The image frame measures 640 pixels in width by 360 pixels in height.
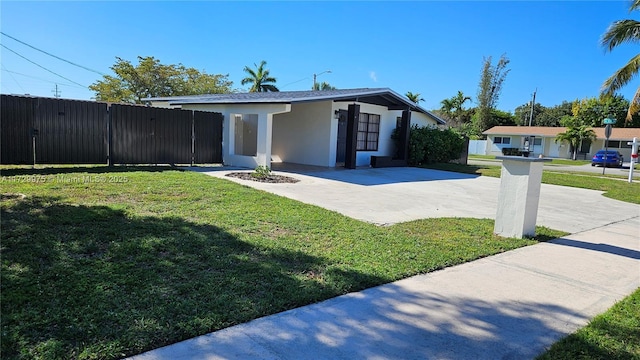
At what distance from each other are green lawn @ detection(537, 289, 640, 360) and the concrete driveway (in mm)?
3542

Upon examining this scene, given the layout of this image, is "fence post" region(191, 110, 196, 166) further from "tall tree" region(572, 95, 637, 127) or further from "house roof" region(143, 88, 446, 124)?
"tall tree" region(572, 95, 637, 127)

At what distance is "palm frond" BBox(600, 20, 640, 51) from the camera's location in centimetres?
1514

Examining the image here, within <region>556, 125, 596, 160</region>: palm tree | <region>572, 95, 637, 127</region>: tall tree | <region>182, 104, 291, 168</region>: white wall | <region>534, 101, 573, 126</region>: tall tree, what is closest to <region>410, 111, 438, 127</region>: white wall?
<region>182, 104, 291, 168</region>: white wall

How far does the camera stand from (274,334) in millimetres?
2861

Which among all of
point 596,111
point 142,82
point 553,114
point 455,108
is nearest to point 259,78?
point 142,82

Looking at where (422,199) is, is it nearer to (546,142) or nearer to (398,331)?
(398,331)

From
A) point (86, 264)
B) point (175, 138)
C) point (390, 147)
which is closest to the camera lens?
point (86, 264)

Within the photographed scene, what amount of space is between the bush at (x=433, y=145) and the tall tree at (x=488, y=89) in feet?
99.5

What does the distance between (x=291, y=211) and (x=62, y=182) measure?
15.4ft

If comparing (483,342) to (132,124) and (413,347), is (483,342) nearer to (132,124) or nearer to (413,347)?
(413,347)

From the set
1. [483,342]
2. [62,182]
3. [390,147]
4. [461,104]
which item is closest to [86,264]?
[483,342]

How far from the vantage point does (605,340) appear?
9.93 feet

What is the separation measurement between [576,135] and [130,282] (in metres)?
44.6

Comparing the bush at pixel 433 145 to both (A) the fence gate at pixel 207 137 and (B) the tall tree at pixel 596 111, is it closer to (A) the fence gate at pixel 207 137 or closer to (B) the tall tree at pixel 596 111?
(A) the fence gate at pixel 207 137
